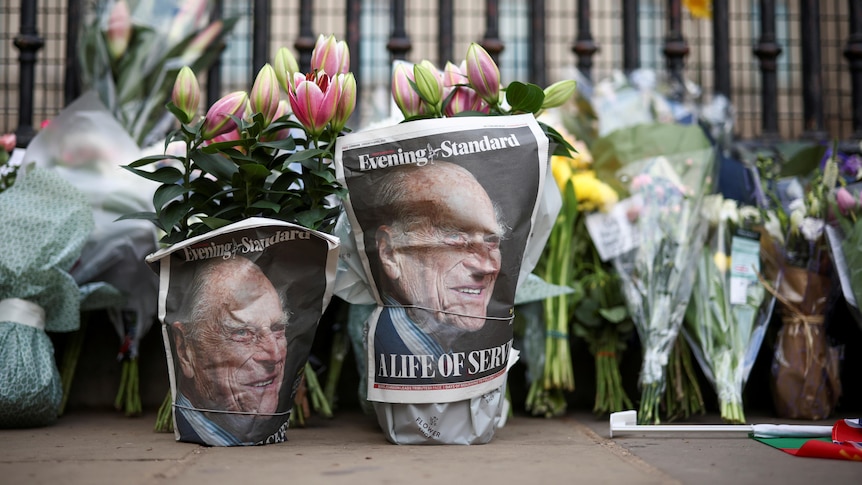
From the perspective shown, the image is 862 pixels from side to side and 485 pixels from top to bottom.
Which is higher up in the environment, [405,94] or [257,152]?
[405,94]

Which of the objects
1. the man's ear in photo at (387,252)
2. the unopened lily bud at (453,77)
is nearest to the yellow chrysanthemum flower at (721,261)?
the unopened lily bud at (453,77)

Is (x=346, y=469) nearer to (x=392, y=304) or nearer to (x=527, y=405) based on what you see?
(x=392, y=304)

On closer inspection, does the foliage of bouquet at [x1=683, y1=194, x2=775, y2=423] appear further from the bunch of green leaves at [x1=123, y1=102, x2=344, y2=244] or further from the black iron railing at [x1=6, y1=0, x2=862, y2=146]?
the bunch of green leaves at [x1=123, y1=102, x2=344, y2=244]

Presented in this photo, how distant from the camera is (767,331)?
7.43 ft

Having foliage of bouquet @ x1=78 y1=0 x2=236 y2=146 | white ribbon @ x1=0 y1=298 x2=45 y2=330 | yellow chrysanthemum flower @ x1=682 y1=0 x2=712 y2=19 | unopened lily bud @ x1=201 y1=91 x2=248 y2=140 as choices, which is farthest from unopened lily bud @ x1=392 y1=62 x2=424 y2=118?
yellow chrysanthemum flower @ x1=682 y1=0 x2=712 y2=19

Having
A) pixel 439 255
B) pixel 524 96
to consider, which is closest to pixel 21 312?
pixel 439 255

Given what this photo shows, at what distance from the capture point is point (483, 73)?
180 cm

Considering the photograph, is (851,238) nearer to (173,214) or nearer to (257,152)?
(257,152)

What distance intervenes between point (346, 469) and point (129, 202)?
1173 millimetres

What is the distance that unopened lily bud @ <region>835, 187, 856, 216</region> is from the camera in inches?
82.1

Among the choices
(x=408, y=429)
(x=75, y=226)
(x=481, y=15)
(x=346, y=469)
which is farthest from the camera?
(x=481, y=15)

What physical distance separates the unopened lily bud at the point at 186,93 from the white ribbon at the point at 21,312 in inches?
23.2

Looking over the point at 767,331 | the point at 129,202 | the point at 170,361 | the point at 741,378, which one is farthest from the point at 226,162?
the point at 767,331

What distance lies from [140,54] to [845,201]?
2.12m
